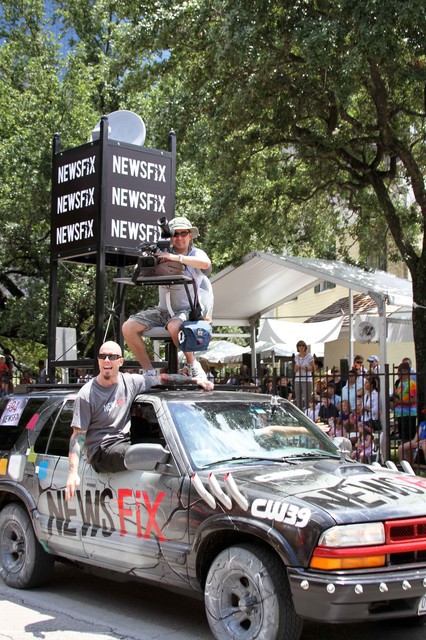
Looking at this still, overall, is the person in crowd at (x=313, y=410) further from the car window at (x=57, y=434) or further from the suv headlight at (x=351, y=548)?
the suv headlight at (x=351, y=548)

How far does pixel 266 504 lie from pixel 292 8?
9.11m

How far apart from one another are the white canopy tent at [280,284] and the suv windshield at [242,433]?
6.28 metres

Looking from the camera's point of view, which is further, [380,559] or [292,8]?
[292,8]

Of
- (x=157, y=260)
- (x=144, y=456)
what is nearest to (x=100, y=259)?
(x=157, y=260)

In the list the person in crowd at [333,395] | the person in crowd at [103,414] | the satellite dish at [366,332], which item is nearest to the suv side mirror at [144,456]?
the person in crowd at [103,414]

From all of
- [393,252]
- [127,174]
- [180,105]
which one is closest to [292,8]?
[180,105]

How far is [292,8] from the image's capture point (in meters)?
11.4

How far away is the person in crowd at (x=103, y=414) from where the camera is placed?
18.6ft

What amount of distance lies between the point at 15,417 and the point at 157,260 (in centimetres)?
196

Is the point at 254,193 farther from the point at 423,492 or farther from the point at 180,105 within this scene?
the point at 423,492

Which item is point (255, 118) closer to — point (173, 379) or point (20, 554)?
point (173, 379)

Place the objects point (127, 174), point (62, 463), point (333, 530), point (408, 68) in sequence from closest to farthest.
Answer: point (333, 530), point (62, 463), point (127, 174), point (408, 68)

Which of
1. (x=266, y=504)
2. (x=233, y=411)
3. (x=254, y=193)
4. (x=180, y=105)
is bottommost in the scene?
(x=266, y=504)

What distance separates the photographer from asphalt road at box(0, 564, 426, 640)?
5.15 m
